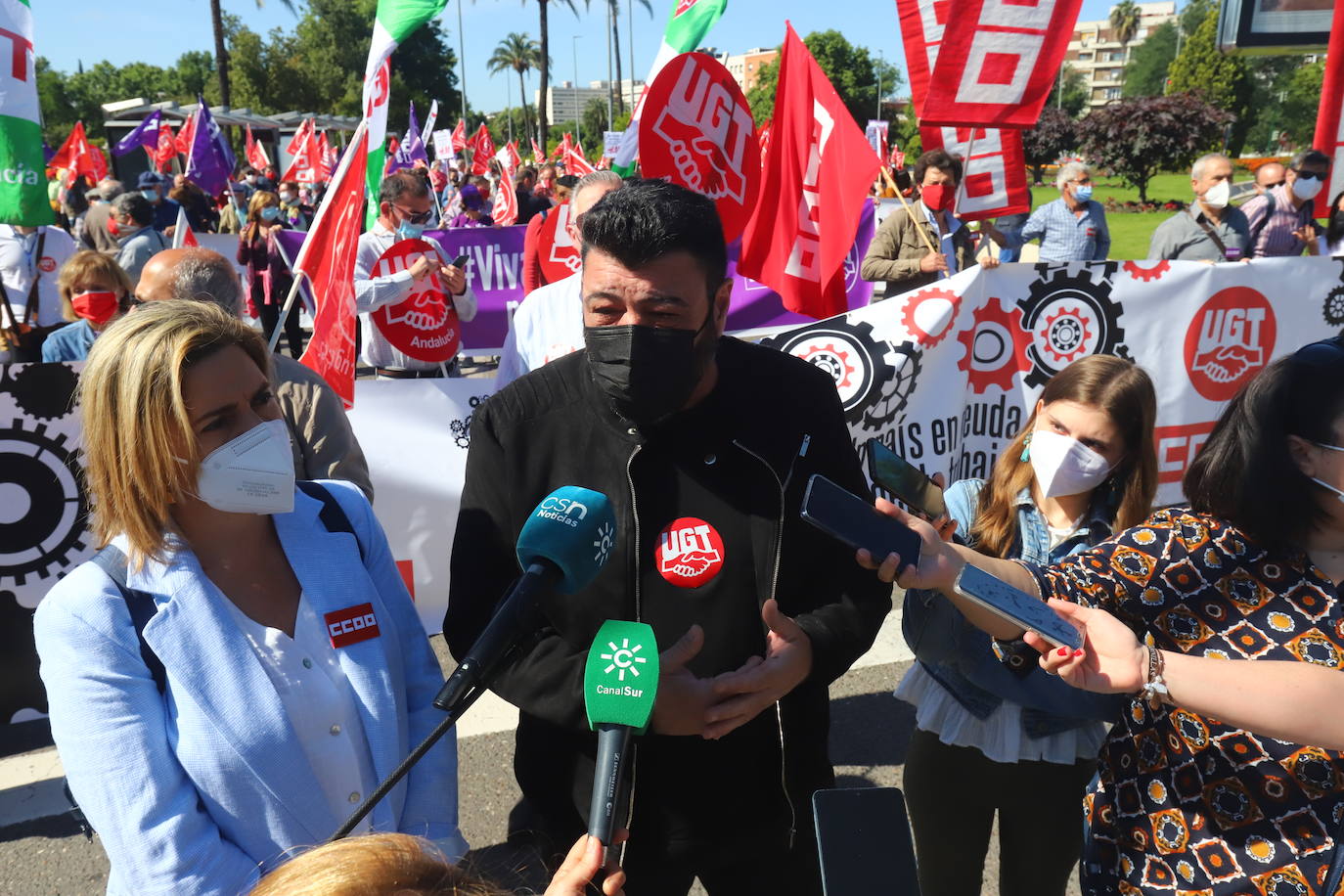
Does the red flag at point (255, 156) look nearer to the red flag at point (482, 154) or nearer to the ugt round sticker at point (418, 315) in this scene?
the red flag at point (482, 154)

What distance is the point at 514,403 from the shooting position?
1.91m

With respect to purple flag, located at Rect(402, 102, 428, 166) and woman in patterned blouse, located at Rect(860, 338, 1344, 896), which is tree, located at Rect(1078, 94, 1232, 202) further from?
woman in patterned blouse, located at Rect(860, 338, 1344, 896)

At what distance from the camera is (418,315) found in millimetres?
6062

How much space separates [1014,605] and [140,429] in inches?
58.8

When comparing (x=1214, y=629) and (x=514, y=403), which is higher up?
(x=514, y=403)

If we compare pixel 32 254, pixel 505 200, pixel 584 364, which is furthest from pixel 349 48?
pixel 584 364

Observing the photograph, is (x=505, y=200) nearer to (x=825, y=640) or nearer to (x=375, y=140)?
(x=375, y=140)

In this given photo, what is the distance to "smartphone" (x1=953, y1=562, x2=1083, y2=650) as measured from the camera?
138 cm

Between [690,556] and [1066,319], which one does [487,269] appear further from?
[690,556]

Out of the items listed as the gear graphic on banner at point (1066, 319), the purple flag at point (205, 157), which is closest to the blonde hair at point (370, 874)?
the gear graphic on banner at point (1066, 319)

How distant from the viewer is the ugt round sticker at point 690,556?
5.98 feet

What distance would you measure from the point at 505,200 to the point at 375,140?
35.6 feet

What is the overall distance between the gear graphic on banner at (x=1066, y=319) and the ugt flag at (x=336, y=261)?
3.24 meters

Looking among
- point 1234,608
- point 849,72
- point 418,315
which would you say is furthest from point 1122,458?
point 849,72
